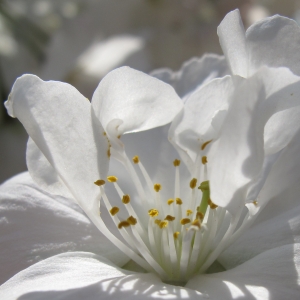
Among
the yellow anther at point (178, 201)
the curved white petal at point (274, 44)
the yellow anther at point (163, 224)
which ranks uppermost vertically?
the curved white petal at point (274, 44)

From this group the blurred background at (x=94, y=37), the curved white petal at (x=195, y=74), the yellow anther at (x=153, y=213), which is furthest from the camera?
the blurred background at (x=94, y=37)

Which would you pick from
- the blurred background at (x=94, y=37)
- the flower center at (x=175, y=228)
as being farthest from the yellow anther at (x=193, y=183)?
the blurred background at (x=94, y=37)

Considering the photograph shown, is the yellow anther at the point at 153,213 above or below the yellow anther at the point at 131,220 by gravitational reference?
above

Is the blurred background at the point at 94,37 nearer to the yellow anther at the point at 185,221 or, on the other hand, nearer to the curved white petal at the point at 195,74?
the curved white petal at the point at 195,74

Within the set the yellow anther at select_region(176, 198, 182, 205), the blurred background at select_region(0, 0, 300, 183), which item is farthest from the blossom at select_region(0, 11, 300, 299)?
the blurred background at select_region(0, 0, 300, 183)

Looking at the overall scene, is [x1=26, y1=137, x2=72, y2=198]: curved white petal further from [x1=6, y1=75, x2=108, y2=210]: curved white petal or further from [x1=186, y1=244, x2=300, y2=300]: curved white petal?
[x1=186, y1=244, x2=300, y2=300]: curved white petal

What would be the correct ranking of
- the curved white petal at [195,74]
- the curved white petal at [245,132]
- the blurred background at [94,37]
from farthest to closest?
the blurred background at [94,37] < the curved white petal at [195,74] < the curved white petal at [245,132]
